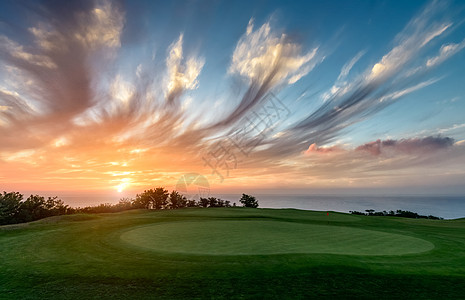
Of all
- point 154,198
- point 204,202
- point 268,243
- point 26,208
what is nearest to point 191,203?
point 204,202

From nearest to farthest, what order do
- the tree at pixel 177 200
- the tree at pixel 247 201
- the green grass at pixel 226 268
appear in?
1. the green grass at pixel 226 268
2. the tree at pixel 177 200
3. the tree at pixel 247 201

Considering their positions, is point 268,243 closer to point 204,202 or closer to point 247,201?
point 204,202

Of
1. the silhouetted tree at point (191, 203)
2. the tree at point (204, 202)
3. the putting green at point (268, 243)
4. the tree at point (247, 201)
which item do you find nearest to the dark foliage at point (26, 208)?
the silhouetted tree at point (191, 203)

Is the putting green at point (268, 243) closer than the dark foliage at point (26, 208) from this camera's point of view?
Yes

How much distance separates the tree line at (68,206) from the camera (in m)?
28.2

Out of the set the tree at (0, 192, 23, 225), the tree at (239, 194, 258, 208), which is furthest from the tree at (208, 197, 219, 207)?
the tree at (0, 192, 23, 225)

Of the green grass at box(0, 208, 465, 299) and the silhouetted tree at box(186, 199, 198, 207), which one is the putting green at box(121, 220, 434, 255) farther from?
the silhouetted tree at box(186, 199, 198, 207)

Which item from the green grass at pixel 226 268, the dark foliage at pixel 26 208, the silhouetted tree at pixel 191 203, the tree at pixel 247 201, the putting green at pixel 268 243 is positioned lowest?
the green grass at pixel 226 268

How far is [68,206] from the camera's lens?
3428 centimetres

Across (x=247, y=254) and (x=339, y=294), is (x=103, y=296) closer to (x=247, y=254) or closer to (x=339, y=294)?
(x=247, y=254)

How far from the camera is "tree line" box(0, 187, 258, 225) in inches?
1109

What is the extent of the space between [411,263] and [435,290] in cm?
222

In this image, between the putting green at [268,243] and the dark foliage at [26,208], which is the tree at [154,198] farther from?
the putting green at [268,243]

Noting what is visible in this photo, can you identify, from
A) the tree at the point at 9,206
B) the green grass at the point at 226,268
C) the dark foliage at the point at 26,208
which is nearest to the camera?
the green grass at the point at 226,268
